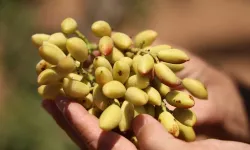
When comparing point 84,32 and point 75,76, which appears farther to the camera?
→ point 84,32

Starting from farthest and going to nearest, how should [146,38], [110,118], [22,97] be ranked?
[22,97]
[146,38]
[110,118]

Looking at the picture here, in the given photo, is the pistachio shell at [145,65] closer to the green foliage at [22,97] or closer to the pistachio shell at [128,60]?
the pistachio shell at [128,60]

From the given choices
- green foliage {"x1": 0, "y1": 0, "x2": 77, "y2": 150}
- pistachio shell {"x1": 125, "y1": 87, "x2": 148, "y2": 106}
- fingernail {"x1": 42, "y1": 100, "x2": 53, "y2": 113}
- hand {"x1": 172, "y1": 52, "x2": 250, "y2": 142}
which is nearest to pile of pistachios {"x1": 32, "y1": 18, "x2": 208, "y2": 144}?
pistachio shell {"x1": 125, "y1": 87, "x2": 148, "y2": 106}

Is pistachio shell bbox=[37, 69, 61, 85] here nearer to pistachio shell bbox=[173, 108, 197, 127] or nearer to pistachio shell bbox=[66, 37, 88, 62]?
pistachio shell bbox=[66, 37, 88, 62]

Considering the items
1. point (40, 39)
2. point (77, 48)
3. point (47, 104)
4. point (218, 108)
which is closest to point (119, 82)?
point (77, 48)

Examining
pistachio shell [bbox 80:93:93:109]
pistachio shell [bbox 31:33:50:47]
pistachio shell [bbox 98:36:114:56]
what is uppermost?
pistachio shell [bbox 31:33:50:47]

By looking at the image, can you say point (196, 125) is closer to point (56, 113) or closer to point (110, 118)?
point (56, 113)

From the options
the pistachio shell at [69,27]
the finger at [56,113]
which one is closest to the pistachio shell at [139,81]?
the pistachio shell at [69,27]
